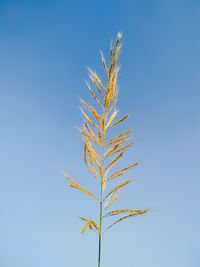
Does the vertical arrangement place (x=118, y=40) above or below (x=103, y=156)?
above

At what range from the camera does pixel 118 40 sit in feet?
11.0

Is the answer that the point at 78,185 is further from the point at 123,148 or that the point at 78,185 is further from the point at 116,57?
the point at 116,57

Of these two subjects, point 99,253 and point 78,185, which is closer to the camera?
point 99,253

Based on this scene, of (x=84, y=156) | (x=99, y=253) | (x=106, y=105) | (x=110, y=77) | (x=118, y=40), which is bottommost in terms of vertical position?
(x=99, y=253)

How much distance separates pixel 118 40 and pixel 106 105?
2.64ft

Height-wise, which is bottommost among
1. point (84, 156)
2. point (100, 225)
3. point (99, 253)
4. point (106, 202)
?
point (99, 253)

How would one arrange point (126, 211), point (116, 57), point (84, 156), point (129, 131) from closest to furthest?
point (126, 211)
point (84, 156)
point (129, 131)
point (116, 57)

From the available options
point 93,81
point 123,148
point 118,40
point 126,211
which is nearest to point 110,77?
point 93,81

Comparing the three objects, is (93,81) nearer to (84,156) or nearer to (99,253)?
(84,156)

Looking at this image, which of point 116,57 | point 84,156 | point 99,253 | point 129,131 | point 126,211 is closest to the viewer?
point 99,253

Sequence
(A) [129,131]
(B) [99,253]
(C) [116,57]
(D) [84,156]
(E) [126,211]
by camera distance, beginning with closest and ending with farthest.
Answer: (B) [99,253] < (E) [126,211] < (D) [84,156] < (A) [129,131] < (C) [116,57]

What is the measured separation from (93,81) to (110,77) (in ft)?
0.79

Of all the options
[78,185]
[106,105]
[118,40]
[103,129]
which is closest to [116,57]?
[118,40]

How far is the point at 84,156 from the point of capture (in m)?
2.79
